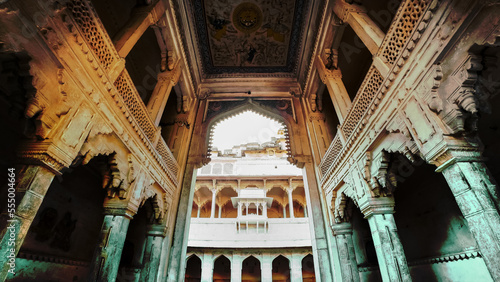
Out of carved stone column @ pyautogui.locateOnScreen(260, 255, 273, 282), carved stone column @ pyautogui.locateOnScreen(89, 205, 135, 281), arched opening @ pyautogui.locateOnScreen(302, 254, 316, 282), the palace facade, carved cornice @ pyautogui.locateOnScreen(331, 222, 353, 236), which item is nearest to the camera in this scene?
the palace facade

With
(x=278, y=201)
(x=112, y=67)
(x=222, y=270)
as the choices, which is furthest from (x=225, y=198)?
(x=112, y=67)

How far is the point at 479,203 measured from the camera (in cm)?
208

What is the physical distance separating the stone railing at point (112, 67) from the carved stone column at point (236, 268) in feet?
38.4

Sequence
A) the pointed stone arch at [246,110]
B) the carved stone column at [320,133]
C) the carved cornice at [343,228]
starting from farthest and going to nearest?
the pointed stone arch at [246,110]
the carved stone column at [320,133]
the carved cornice at [343,228]

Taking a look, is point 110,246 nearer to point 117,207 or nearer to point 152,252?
point 117,207

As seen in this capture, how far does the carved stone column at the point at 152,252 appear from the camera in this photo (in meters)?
5.04

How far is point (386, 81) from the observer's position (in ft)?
11.1

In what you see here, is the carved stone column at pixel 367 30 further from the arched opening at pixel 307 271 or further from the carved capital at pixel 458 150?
the arched opening at pixel 307 271

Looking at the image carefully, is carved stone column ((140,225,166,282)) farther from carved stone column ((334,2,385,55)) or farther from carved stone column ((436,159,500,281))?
carved stone column ((334,2,385,55))

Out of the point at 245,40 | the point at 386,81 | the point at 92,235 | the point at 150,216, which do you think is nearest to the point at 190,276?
the point at 92,235

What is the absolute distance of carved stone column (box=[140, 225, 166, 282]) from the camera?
16.5 feet

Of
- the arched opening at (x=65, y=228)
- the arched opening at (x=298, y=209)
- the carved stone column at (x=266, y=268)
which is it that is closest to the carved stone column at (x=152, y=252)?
the arched opening at (x=65, y=228)

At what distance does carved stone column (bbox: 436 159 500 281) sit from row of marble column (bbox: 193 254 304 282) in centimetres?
1424

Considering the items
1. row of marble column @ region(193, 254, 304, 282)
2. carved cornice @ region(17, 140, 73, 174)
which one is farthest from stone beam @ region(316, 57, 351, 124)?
row of marble column @ region(193, 254, 304, 282)
